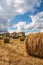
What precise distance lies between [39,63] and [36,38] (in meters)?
2.94

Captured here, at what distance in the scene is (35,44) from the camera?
13.0 meters

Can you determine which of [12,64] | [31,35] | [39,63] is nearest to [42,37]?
[31,35]

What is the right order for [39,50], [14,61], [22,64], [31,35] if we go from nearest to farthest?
[22,64] < [14,61] < [39,50] < [31,35]

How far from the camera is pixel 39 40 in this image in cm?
1275

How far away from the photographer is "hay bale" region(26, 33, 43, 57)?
12527mm

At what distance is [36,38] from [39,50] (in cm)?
110

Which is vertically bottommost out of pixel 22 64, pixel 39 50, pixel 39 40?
pixel 22 64

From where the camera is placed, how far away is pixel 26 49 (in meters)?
14.0

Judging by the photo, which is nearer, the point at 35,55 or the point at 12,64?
the point at 12,64

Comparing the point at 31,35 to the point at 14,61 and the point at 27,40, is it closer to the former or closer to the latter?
the point at 27,40

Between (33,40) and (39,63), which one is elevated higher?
(33,40)

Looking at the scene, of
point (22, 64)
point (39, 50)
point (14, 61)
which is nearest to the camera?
point (22, 64)

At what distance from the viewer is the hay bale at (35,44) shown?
1253cm

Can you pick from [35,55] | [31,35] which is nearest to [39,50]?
[35,55]
